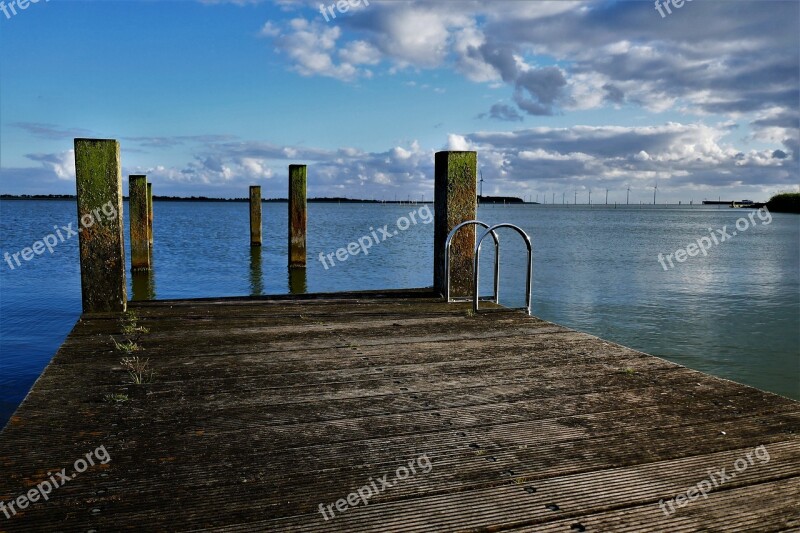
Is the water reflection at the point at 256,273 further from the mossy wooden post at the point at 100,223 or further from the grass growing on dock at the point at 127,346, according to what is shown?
the grass growing on dock at the point at 127,346

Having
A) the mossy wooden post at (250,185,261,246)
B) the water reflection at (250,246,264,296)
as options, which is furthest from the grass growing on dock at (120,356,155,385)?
the mossy wooden post at (250,185,261,246)

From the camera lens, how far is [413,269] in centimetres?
2178

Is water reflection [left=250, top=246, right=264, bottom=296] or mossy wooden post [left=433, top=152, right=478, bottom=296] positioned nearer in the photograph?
mossy wooden post [left=433, top=152, right=478, bottom=296]

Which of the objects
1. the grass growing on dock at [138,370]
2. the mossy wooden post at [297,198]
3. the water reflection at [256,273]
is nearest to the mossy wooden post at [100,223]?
the grass growing on dock at [138,370]

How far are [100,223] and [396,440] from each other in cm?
463

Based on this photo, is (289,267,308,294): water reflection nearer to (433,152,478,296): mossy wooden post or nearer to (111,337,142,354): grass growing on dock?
(433,152,478,296): mossy wooden post

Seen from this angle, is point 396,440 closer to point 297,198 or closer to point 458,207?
point 458,207

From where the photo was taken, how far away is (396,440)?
3258 millimetres

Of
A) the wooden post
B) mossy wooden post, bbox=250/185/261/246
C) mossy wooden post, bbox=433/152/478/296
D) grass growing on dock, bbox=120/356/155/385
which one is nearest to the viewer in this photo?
grass growing on dock, bbox=120/356/155/385

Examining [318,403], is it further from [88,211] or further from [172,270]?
[172,270]

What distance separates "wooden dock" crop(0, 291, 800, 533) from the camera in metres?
2.56

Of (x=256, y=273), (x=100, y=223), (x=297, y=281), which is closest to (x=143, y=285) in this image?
(x=256, y=273)

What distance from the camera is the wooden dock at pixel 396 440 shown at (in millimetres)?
2564

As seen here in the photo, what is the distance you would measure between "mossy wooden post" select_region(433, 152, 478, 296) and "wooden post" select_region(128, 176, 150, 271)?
12.8m
